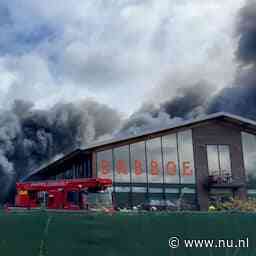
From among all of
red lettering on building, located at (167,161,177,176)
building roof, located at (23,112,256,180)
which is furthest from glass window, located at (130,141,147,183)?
red lettering on building, located at (167,161,177,176)

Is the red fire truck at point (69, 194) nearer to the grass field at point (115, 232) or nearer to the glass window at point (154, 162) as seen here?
the glass window at point (154, 162)

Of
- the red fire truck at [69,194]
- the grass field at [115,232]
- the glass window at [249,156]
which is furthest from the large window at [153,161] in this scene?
the grass field at [115,232]

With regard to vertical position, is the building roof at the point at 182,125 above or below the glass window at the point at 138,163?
above

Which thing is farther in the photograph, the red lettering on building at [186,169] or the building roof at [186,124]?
the red lettering on building at [186,169]

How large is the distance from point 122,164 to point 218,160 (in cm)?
575

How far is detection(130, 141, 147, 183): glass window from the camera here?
2683cm

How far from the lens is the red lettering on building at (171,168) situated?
27375 millimetres

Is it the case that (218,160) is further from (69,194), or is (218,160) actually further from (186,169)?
(69,194)

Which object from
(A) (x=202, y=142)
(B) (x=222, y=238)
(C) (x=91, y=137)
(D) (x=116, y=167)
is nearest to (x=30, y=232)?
(B) (x=222, y=238)

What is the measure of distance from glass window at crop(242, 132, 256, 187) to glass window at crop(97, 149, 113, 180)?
8.15 m

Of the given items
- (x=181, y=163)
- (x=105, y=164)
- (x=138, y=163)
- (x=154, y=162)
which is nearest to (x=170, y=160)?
(x=181, y=163)

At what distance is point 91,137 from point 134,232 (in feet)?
165

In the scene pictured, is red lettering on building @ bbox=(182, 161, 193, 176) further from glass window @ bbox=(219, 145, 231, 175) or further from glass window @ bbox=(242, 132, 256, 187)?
glass window @ bbox=(242, 132, 256, 187)

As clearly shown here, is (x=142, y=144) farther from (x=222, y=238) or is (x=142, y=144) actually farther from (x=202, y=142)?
(x=222, y=238)
